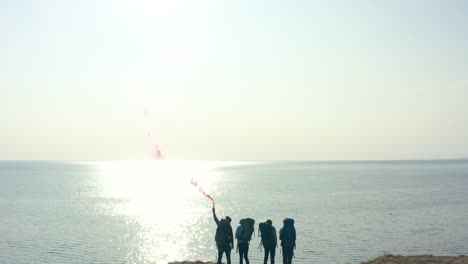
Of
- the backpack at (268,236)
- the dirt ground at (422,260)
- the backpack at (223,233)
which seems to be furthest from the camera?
the dirt ground at (422,260)

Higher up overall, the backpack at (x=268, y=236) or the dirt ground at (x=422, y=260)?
the backpack at (x=268, y=236)

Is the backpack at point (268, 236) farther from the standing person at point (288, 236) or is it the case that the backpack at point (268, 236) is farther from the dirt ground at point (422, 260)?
the dirt ground at point (422, 260)

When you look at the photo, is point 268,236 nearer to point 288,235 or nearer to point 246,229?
point 288,235

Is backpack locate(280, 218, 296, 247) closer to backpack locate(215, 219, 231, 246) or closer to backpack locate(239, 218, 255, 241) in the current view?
backpack locate(239, 218, 255, 241)

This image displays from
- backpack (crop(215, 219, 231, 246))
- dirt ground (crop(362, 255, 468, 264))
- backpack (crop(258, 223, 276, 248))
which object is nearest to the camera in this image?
backpack (crop(215, 219, 231, 246))

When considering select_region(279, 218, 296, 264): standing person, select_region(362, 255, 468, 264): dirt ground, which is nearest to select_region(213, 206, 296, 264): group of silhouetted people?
select_region(279, 218, 296, 264): standing person

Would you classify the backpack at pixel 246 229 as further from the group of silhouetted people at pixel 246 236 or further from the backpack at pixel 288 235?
the backpack at pixel 288 235

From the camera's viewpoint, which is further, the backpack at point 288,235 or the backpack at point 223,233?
the backpack at point 288,235

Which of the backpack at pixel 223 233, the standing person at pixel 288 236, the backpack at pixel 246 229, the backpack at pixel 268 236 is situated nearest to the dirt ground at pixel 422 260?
the standing person at pixel 288 236

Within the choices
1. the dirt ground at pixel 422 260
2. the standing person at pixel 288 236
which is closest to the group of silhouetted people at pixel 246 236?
the standing person at pixel 288 236

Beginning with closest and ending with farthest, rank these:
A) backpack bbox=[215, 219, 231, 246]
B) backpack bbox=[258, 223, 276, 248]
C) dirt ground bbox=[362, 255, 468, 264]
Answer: backpack bbox=[215, 219, 231, 246] → backpack bbox=[258, 223, 276, 248] → dirt ground bbox=[362, 255, 468, 264]

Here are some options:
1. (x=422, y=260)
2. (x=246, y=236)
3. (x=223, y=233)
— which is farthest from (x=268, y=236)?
(x=422, y=260)

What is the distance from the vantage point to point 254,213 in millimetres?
70312

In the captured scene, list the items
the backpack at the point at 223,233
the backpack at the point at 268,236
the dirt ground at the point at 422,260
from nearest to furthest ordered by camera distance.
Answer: the backpack at the point at 223,233 < the backpack at the point at 268,236 < the dirt ground at the point at 422,260
